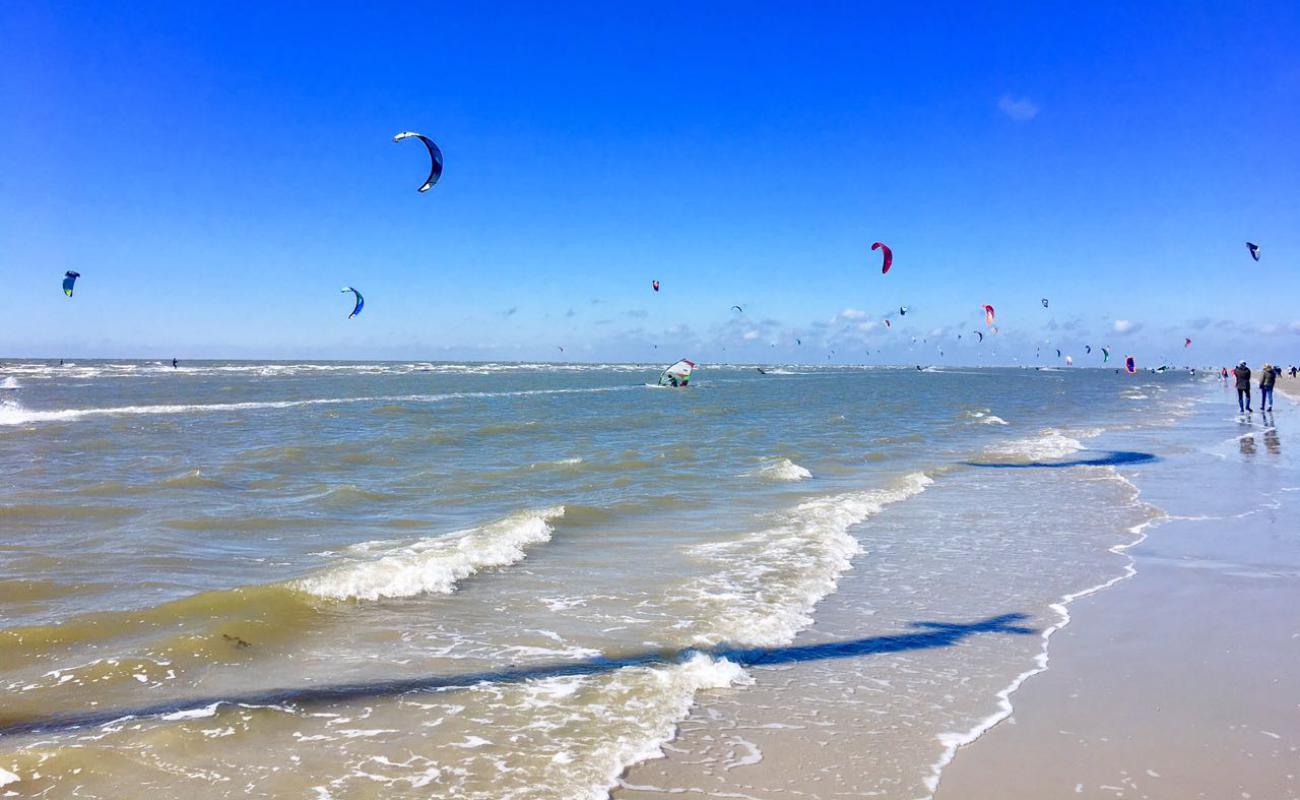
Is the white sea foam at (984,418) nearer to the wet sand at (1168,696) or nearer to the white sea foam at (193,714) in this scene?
the wet sand at (1168,696)

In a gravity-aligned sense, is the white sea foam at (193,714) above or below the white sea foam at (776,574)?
above

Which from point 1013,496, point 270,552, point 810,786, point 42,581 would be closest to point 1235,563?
point 1013,496

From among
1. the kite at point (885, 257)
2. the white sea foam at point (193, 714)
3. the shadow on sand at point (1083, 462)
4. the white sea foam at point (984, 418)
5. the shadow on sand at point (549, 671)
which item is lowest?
the shadow on sand at point (1083, 462)

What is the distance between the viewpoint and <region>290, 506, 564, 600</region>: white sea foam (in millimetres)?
8273

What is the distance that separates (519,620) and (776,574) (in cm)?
303

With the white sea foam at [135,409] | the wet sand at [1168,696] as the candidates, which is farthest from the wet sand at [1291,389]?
the white sea foam at [135,409]

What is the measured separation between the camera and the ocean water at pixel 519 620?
463 centimetres

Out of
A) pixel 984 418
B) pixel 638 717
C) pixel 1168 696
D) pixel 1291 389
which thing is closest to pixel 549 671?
pixel 638 717

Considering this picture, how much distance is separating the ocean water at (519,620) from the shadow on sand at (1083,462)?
676mm

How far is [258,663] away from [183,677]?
1.69 feet

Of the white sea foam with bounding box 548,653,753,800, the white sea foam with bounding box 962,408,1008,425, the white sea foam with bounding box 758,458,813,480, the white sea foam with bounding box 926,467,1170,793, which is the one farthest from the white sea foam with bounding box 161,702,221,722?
the white sea foam with bounding box 962,408,1008,425

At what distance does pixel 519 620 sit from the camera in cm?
734

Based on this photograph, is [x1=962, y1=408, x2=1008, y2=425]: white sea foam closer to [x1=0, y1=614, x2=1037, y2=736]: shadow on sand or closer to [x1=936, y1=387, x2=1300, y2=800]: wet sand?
[x1=936, y1=387, x2=1300, y2=800]: wet sand

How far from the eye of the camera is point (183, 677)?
596cm
